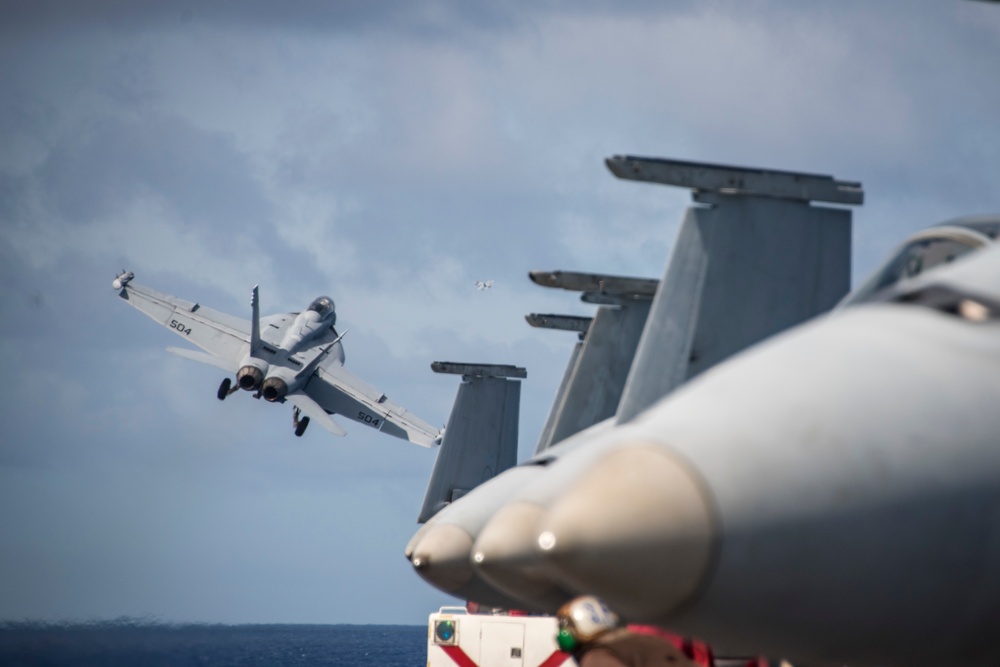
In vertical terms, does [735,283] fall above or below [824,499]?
above

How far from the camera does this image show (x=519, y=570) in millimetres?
6164

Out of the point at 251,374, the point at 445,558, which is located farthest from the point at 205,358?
the point at 445,558

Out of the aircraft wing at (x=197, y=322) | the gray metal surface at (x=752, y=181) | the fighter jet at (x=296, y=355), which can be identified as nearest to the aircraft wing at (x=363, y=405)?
the fighter jet at (x=296, y=355)

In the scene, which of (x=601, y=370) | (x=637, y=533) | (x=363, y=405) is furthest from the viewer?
(x=363, y=405)

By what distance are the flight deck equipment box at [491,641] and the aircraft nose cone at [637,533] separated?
9772mm

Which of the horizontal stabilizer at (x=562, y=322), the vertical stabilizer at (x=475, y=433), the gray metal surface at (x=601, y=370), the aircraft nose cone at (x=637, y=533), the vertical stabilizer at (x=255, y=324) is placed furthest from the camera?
the vertical stabilizer at (x=255, y=324)

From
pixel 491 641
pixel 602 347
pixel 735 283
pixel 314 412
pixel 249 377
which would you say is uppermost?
pixel 249 377

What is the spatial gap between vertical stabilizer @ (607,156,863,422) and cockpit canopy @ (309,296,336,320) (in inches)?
1537

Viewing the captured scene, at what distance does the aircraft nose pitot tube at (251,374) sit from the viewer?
4156 centimetres

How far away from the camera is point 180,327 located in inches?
1882

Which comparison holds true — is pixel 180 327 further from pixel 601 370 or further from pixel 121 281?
pixel 601 370

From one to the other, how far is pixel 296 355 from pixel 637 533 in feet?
134

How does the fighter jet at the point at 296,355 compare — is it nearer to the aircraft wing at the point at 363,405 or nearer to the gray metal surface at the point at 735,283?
the aircraft wing at the point at 363,405

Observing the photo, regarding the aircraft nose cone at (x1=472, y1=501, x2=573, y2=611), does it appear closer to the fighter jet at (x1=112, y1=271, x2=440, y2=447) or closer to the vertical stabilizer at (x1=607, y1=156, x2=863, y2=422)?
the vertical stabilizer at (x1=607, y1=156, x2=863, y2=422)
